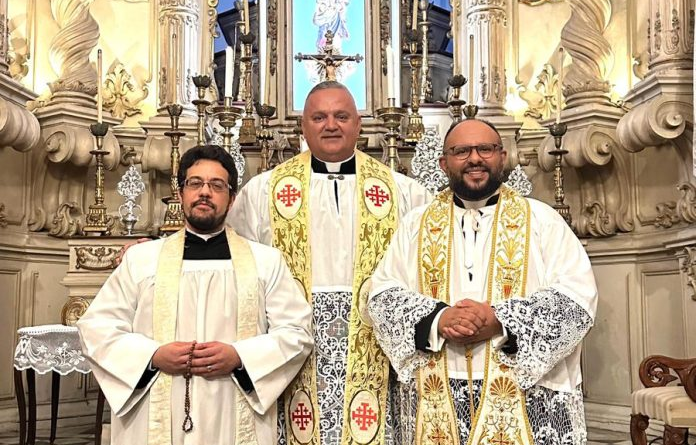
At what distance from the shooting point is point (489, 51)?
736 cm

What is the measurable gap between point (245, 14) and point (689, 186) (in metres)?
2.99

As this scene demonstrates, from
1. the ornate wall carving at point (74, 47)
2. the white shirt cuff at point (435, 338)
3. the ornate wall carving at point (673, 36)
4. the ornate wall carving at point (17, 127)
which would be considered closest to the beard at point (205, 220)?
the white shirt cuff at point (435, 338)

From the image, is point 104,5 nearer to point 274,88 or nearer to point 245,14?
point 274,88

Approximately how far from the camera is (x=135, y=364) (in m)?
3.02

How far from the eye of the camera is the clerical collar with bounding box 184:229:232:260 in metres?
3.25

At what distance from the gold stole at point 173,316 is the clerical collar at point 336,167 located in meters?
0.74

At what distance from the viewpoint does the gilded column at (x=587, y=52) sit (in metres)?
6.86

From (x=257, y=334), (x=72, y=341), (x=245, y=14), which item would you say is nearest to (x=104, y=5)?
(x=245, y=14)

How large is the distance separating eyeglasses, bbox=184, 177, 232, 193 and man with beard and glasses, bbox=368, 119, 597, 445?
67 centimetres

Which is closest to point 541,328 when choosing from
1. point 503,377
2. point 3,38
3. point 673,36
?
point 503,377

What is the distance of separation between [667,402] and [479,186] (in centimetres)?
183

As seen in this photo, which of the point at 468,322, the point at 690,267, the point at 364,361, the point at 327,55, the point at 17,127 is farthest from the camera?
the point at 327,55

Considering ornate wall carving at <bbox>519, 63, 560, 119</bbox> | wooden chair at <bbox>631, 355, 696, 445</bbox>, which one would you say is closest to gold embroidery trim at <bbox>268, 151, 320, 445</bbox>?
wooden chair at <bbox>631, 355, 696, 445</bbox>

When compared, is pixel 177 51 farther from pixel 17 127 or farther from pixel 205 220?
pixel 205 220
